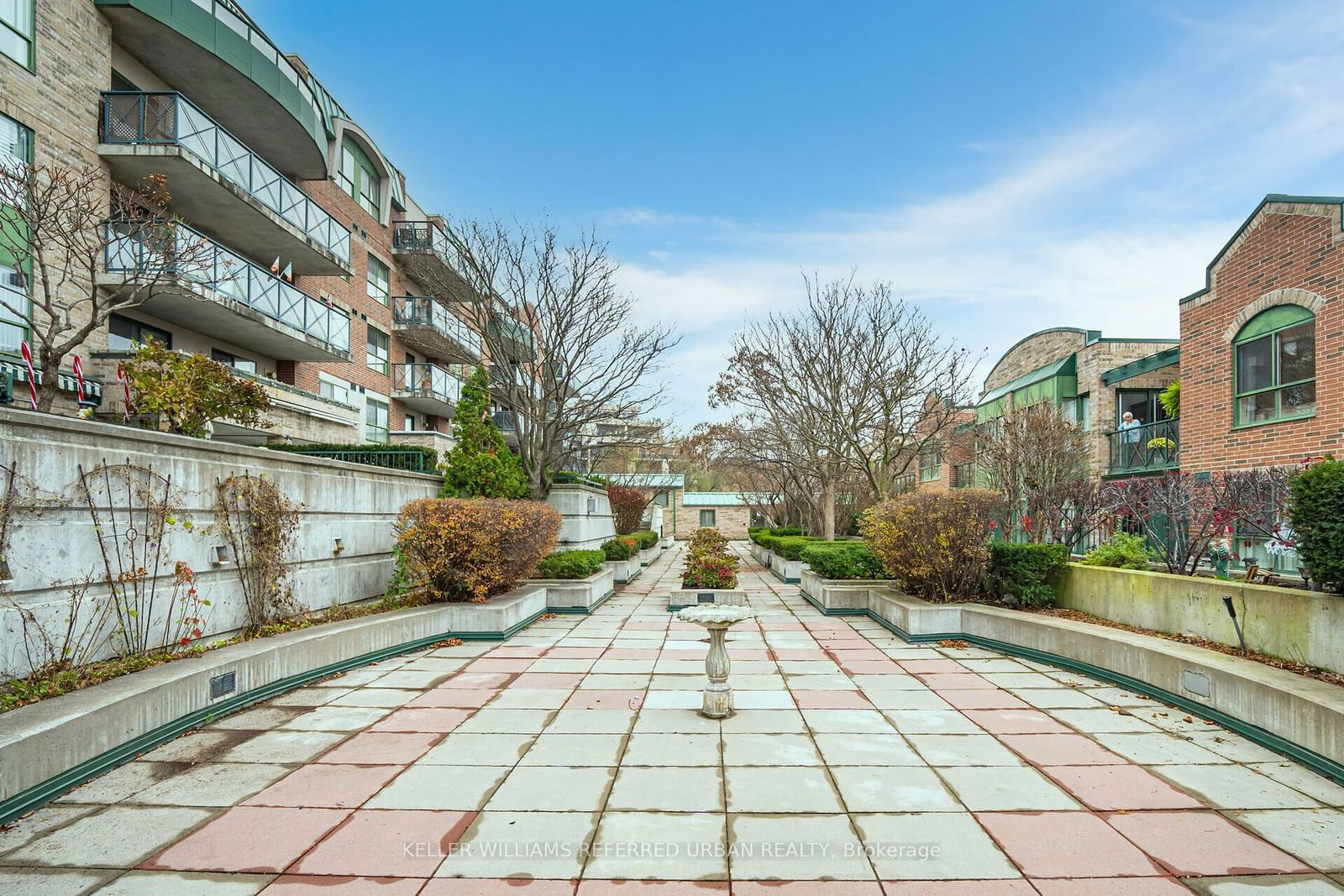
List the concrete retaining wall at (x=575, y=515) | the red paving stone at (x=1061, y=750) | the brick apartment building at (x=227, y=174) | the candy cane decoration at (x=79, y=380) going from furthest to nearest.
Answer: the concrete retaining wall at (x=575, y=515)
the brick apartment building at (x=227, y=174)
the candy cane decoration at (x=79, y=380)
the red paving stone at (x=1061, y=750)

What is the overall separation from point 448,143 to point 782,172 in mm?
7667

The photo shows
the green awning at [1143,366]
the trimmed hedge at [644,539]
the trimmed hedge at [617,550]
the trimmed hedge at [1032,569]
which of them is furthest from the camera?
the trimmed hedge at [644,539]

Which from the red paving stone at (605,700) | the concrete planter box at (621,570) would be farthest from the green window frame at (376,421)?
the red paving stone at (605,700)

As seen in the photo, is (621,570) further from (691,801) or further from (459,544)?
(691,801)

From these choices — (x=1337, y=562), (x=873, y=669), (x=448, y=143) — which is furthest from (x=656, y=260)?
(x=1337, y=562)

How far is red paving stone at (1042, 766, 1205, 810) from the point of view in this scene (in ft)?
11.9

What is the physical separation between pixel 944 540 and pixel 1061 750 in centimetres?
417

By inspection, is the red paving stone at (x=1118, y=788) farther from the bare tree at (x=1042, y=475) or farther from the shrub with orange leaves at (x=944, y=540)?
the bare tree at (x=1042, y=475)

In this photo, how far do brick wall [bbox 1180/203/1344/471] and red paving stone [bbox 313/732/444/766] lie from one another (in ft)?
45.6

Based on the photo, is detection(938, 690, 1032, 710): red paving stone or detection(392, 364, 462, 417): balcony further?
detection(392, 364, 462, 417): balcony

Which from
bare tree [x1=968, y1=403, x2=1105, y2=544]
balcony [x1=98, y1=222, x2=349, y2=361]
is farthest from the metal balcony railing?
bare tree [x1=968, y1=403, x2=1105, y2=544]

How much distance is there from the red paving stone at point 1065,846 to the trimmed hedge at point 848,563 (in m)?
7.44

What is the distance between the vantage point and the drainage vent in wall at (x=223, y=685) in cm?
498

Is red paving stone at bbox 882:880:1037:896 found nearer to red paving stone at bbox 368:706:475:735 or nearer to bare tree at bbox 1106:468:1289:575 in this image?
Answer: red paving stone at bbox 368:706:475:735
